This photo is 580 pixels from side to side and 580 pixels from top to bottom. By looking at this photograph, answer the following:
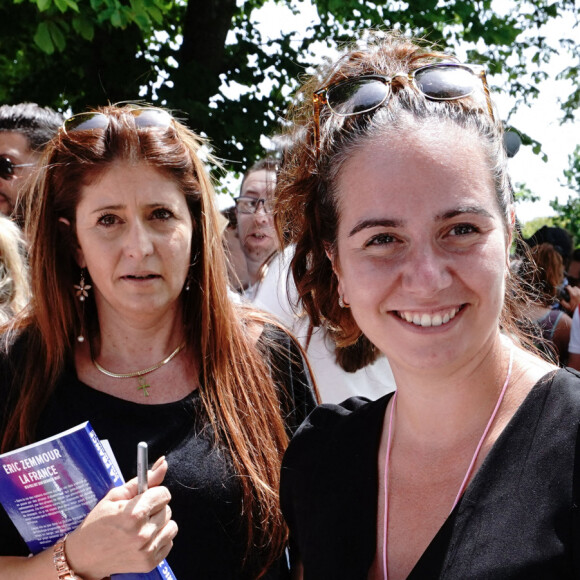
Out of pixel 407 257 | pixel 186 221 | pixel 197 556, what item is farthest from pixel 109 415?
pixel 407 257

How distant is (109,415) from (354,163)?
1.14 metres

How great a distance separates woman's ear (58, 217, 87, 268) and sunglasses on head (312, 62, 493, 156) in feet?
3.69

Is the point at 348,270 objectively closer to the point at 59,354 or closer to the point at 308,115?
the point at 308,115

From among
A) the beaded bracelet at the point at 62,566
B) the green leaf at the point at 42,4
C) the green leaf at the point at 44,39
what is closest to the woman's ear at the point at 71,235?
the beaded bracelet at the point at 62,566

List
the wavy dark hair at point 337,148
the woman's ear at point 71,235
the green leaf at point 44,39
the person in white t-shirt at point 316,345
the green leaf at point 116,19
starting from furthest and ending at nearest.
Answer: the green leaf at point 44,39 → the green leaf at point 116,19 → the person in white t-shirt at point 316,345 → the woman's ear at point 71,235 → the wavy dark hair at point 337,148

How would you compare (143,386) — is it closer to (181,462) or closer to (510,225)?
(181,462)

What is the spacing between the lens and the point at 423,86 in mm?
1774

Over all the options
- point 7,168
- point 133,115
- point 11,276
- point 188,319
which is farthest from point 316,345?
point 7,168

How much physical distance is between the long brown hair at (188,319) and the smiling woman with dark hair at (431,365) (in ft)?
1.46

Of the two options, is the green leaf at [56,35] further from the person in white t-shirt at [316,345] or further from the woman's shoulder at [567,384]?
the woman's shoulder at [567,384]

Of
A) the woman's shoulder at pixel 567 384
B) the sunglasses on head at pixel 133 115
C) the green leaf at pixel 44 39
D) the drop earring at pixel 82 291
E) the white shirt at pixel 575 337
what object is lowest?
the white shirt at pixel 575 337

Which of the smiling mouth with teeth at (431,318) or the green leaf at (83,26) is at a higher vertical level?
the green leaf at (83,26)

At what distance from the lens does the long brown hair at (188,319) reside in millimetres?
2357

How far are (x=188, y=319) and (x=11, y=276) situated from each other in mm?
1067
